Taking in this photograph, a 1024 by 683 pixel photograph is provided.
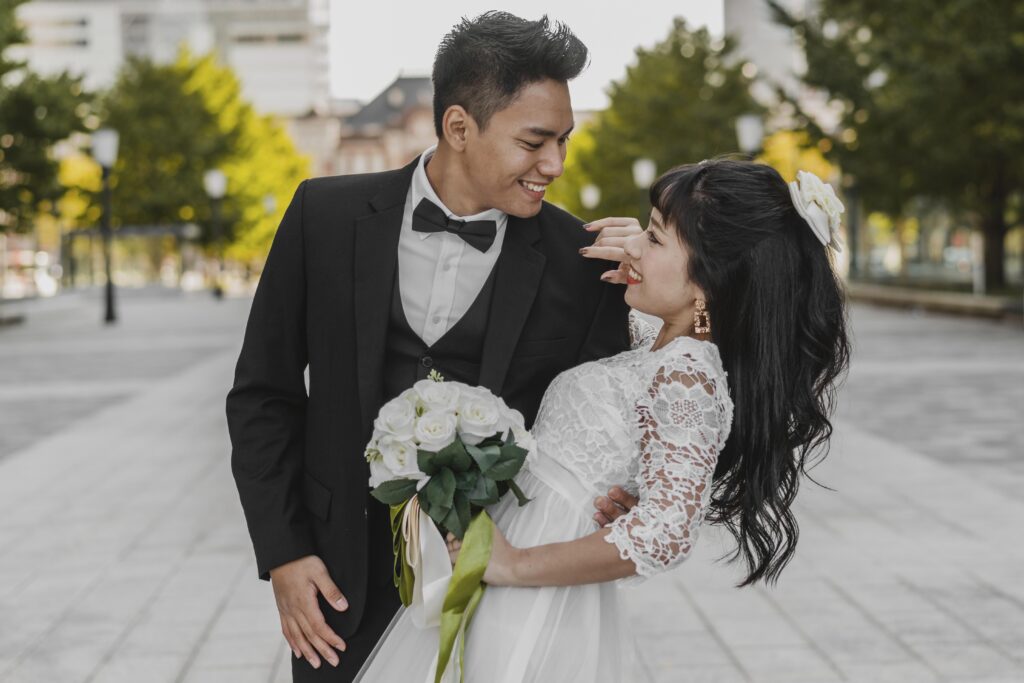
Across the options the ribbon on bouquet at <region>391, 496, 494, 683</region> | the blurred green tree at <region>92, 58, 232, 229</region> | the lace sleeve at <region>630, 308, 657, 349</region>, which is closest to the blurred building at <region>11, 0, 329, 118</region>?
the blurred green tree at <region>92, 58, 232, 229</region>

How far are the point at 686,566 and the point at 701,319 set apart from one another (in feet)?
13.4

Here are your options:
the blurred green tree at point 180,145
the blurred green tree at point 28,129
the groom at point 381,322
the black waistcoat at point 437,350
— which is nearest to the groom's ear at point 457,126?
the groom at point 381,322

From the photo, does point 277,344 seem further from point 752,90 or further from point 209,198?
point 209,198

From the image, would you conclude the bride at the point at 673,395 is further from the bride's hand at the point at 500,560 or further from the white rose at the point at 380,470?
the white rose at the point at 380,470

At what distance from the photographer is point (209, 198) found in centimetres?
4828

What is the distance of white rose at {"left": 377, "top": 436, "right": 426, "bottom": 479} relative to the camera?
7.38 feet

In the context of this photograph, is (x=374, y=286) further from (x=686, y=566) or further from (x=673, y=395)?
(x=686, y=566)

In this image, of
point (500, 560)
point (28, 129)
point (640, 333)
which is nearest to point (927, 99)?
point (28, 129)

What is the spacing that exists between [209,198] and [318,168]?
278 feet

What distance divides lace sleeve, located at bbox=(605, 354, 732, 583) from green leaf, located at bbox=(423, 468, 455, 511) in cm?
29

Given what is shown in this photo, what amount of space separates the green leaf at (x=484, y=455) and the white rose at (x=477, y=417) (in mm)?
18

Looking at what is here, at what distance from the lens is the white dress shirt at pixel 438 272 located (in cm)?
266

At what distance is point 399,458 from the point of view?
225cm

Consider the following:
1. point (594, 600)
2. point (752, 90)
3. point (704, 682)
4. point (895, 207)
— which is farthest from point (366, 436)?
point (752, 90)
